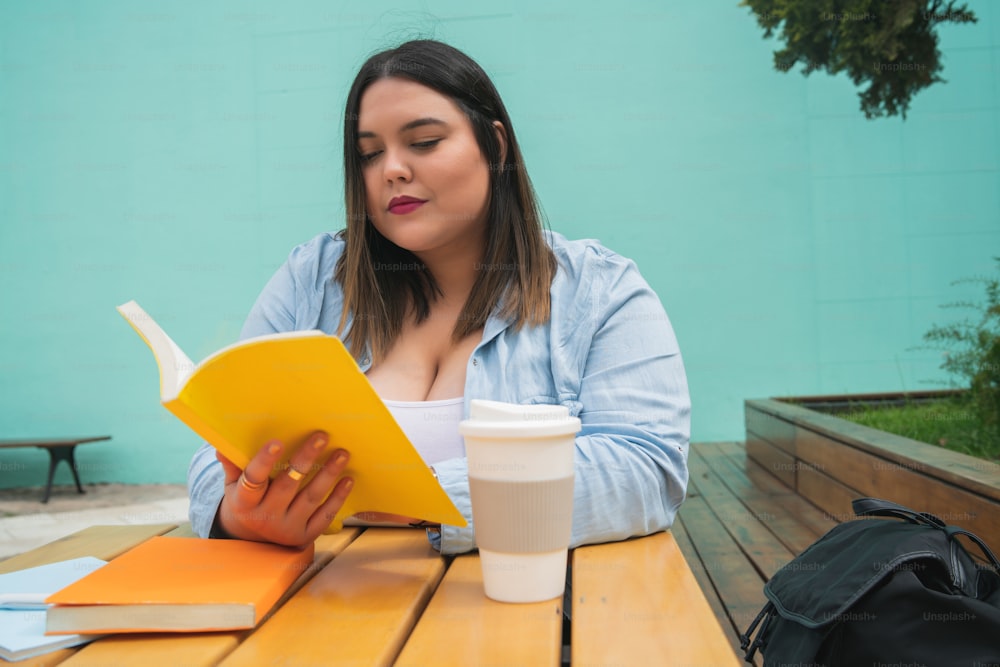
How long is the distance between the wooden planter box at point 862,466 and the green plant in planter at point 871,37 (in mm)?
1257

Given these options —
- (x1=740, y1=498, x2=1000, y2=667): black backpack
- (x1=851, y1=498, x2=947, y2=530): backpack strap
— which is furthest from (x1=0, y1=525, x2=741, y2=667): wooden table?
(x1=851, y1=498, x2=947, y2=530): backpack strap

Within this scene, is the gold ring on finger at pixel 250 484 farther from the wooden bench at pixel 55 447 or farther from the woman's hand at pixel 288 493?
the wooden bench at pixel 55 447

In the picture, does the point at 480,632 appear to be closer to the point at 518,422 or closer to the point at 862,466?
the point at 518,422

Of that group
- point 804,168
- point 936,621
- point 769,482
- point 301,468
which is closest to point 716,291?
point 804,168

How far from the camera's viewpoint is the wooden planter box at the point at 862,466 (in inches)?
72.7

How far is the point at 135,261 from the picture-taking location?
502 cm

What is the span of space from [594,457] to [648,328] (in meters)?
0.27

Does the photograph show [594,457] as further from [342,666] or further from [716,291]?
[716,291]

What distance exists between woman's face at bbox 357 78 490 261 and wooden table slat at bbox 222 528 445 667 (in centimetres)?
54

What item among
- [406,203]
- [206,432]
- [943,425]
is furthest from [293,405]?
[943,425]

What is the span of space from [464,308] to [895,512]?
718 mm

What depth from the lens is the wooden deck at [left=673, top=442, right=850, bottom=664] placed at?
2018 mm

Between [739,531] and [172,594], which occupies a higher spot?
[172,594]

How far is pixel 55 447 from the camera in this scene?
4637 millimetres
